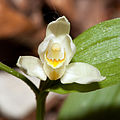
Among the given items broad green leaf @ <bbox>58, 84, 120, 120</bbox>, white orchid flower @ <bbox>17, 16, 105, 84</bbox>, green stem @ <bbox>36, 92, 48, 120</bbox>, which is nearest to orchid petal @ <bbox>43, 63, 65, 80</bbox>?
white orchid flower @ <bbox>17, 16, 105, 84</bbox>

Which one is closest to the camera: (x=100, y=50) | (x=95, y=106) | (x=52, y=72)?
(x=52, y=72)

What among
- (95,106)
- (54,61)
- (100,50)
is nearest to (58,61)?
(54,61)

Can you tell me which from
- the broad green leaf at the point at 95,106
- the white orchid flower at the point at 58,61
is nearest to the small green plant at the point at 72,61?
the white orchid flower at the point at 58,61

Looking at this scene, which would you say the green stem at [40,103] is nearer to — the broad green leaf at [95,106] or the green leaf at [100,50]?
the green leaf at [100,50]

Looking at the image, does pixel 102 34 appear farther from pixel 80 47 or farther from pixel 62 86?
pixel 62 86

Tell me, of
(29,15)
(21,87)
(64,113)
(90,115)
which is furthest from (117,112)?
(29,15)

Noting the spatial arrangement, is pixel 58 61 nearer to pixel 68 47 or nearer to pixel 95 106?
pixel 68 47
